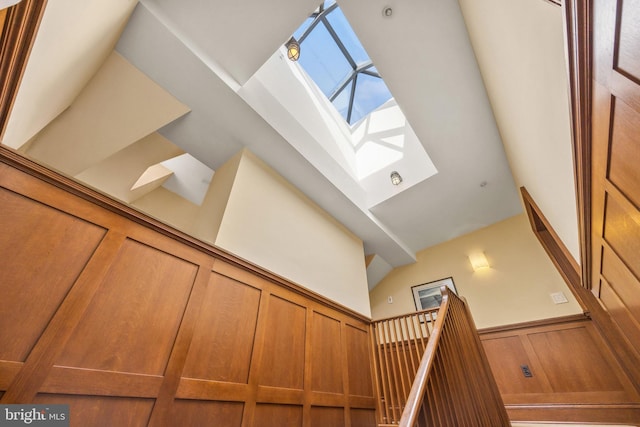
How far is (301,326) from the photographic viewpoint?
280cm

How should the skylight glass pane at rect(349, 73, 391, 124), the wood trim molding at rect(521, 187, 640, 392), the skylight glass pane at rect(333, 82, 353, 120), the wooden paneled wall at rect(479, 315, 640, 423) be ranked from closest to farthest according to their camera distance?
Result: the wood trim molding at rect(521, 187, 640, 392)
the wooden paneled wall at rect(479, 315, 640, 423)
the skylight glass pane at rect(349, 73, 391, 124)
the skylight glass pane at rect(333, 82, 353, 120)

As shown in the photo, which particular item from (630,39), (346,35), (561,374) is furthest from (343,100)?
(561,374)

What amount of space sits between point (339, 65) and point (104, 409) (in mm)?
5613

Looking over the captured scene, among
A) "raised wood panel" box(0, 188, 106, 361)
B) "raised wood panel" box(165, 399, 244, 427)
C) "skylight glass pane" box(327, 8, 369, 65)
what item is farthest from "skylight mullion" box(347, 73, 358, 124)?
"raised wood panel" box(165, 399, 244, 427)

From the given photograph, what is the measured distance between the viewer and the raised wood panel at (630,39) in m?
0.71

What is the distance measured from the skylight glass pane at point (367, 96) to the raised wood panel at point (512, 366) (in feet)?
14.1

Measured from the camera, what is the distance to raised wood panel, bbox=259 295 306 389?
2.35 meters

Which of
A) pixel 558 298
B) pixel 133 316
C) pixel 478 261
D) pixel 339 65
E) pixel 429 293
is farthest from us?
pixel 339 65

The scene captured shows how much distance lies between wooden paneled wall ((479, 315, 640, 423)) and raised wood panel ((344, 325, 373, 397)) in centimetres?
167

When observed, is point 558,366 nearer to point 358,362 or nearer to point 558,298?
point 558,298

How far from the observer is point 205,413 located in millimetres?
1854

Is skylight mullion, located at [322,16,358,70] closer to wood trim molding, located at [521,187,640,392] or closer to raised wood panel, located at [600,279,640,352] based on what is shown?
wood trim molding, located at [521,187,640,392]

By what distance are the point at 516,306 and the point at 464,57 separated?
3.46m

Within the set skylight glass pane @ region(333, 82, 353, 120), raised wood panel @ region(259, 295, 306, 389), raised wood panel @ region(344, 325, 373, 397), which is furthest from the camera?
skylight glass pane @ region(333, 82, 353, 120)
